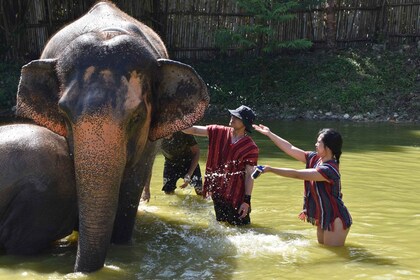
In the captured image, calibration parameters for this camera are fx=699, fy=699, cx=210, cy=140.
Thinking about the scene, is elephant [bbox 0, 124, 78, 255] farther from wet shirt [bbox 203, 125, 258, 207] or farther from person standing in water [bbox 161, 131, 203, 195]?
person standing in water [bbox 161, 131, 203, 195]

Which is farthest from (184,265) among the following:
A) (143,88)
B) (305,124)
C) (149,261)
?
(305,124)

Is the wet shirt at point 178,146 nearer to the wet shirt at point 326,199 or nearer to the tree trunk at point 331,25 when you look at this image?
the wet shirt at point 326,199

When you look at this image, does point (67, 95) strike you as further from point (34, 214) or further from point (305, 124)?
point (305, 124)

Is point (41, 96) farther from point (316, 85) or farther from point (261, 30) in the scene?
point (316, 85)

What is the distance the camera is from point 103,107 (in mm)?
3902

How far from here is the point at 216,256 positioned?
502 centimetres

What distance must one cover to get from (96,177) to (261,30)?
458 inches

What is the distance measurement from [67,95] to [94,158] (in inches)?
18.0

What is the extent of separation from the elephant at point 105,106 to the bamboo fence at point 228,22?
11649 millimetres

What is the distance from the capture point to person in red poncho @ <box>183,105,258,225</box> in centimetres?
586

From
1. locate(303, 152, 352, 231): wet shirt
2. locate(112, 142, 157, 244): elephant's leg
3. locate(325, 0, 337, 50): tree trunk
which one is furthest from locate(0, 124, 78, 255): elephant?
locate(325, 0, 337, 50): tree trunk

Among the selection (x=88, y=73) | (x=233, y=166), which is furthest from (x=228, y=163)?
(x=88, y=73)

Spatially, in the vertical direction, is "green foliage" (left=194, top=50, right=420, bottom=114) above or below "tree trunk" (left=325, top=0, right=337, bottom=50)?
below

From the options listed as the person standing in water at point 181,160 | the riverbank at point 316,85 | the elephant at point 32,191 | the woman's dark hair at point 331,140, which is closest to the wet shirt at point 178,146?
the person standing in water at point 181,160
